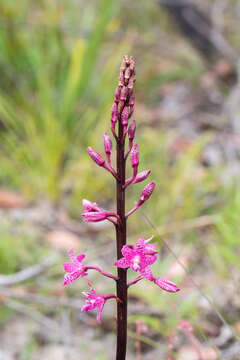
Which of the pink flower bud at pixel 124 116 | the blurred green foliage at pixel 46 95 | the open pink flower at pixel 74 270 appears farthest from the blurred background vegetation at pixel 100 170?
the pink flower bud at pixel 124 116

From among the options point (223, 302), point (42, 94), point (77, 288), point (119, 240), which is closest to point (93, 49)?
point (42, 94)

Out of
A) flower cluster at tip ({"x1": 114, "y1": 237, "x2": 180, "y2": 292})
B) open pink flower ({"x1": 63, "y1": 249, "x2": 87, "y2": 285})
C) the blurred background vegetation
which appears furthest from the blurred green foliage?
flower cluster at tip ({"x1": 114, "y1": 237, "x2": 180, "y2": 292})

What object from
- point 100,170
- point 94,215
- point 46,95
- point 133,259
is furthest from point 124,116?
point 46,95

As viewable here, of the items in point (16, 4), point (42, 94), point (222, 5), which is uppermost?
point (222, 5)

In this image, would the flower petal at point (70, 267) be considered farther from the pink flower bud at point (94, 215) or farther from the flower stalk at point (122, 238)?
the pink flower bud at point (94, 215)

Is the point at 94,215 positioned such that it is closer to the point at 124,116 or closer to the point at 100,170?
the point at 124,116

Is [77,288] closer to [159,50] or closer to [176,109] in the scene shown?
[176,109]

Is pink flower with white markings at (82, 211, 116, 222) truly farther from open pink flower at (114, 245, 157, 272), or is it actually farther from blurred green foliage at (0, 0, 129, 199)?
blurred green foliage at (0, 0, 129, 199)
